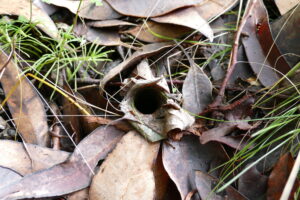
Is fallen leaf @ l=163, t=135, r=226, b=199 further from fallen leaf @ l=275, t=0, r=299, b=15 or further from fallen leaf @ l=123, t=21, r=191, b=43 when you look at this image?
fallen leaf @ l=275, t=0, r=299, b=15

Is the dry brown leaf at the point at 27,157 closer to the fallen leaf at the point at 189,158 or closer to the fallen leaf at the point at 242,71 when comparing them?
the fallen leaf at the point at 189,158

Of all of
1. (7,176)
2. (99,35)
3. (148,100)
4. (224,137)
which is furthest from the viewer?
(99,35)

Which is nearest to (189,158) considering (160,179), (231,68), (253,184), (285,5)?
(160,179)

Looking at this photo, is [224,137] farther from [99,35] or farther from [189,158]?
[99,35]

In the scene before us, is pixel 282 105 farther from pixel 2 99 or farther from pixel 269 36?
pixel 2 99

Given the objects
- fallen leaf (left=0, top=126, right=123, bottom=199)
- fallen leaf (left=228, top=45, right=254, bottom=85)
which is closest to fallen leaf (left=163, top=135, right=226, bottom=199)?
fallen leaf (left=0, top=126, right=123, bottom=199)

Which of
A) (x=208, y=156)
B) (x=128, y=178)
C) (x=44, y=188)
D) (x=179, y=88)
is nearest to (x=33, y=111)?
(x=44, y=188)

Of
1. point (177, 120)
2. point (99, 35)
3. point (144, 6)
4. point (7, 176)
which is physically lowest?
point (7, 176)
